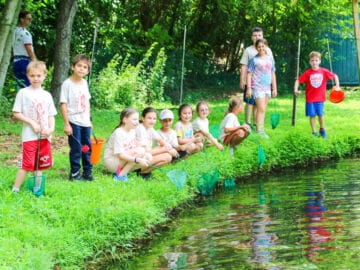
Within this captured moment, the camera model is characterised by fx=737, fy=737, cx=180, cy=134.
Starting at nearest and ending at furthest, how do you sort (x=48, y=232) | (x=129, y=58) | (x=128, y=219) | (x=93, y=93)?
(x=48, y=232)
(x=128, y=219)
(x=93, y=93)
(x=129, y=58)

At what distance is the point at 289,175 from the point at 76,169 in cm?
344

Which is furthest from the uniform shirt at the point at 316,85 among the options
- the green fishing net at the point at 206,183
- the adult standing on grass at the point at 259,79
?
the green fishing net at the point at 206,183

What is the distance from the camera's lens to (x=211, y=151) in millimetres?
9828

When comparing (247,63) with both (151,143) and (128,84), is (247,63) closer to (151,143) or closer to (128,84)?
(151,143)

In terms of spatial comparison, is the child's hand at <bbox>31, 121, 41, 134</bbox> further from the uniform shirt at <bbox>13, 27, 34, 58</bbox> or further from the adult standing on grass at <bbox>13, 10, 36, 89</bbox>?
the uniform shirt at <bbox>13, 27, 34, 58</bbox>

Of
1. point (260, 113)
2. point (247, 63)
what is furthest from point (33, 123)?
point (247, 63)

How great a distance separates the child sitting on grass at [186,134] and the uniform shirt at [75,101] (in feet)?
5.87

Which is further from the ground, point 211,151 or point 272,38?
point 272,38

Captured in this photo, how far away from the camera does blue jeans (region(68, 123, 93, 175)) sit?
312 inches

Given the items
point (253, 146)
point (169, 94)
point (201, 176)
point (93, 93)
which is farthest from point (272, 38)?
point (201, 176)

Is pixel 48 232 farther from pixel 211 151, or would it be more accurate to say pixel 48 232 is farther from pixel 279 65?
pixel 279 65

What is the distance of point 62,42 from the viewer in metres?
14.3

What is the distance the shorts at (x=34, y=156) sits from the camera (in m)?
7.06

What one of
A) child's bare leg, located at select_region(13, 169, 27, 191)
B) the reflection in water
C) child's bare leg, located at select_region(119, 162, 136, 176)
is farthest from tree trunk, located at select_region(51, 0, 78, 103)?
child's bare leg, located at select_region(13, 169, 27, 191)
